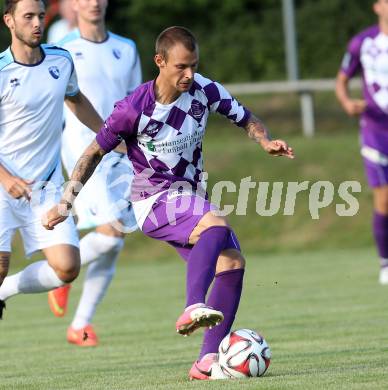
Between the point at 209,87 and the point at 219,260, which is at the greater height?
the point at 209,87

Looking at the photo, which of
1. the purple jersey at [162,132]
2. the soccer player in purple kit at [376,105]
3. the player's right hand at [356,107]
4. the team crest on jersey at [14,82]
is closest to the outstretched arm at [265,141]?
Result: the purple jersey at [162,132]

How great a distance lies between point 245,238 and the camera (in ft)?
62.9

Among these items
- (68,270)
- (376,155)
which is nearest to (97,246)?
(68,270)

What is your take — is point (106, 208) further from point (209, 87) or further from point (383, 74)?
point (383, 74)

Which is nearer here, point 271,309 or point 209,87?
point 209,87

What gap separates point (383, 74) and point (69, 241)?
565cm

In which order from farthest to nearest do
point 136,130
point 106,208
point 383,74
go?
point 383,74, point 106,208, point 136,130

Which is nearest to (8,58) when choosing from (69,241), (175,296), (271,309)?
(69,241)

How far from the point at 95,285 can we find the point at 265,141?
311 centimetres

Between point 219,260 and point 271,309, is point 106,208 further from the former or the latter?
point 219,260

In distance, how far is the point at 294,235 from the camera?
19.0 metres

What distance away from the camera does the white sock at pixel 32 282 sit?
27.3 feet

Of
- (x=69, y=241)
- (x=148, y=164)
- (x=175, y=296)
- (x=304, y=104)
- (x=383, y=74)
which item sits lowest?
(x=304, y=104)

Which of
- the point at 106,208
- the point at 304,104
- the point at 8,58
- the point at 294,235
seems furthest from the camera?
the point at 304,104
